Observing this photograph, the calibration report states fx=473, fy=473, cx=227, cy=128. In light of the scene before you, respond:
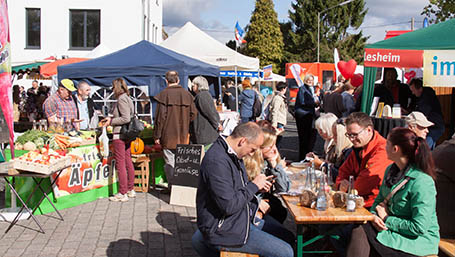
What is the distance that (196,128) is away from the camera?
7895mm

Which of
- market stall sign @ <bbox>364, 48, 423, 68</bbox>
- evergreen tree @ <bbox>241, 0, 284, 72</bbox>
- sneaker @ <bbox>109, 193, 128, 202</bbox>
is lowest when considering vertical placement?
sneaker @ <bbox>109, 193, 128, 202</bbox>

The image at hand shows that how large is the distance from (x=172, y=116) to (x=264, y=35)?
40.3 metres

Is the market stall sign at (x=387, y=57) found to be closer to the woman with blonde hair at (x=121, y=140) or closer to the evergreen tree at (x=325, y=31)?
the woman with blonde hair at (x=121, y=140)

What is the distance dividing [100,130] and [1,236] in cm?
264

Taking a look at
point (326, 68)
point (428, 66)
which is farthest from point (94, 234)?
point (326, 68)

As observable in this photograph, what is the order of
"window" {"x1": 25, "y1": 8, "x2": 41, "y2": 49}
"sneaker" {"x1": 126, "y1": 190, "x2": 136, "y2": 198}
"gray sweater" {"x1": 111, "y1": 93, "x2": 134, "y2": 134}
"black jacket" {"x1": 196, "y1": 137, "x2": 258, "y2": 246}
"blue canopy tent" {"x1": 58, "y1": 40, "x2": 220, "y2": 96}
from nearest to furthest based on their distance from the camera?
"black jacket" {"x1": 196, "y1": 137, "x2": 258, "y2": 246} < "gray sweater" {"x1": 111, "y1": 93, "x2": 134, "y2": 134} < "sneaker" {"x1": 126, "y1": 190, "x2": 136, "y2": 198} < "blue canopy tent" {"x1": 58, "y1": 40, "x2": 220, "y2": 96} < "window" {"x1": 25, "y1": 8, "x2": 41, "y2": 49}

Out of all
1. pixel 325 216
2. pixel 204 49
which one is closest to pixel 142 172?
pixel 325 216

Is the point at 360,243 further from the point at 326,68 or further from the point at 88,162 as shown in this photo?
the point at 326,68

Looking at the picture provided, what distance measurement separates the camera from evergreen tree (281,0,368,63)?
52.2m

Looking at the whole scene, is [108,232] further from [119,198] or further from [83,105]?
[83,105]

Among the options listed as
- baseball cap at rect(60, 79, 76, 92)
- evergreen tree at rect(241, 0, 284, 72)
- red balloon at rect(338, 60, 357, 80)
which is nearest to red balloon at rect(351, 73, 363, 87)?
red balloon at rect(338, 60, 357, 80)

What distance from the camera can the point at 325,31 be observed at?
53.2 metres

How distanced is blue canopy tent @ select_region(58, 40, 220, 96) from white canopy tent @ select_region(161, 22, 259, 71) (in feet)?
13.0

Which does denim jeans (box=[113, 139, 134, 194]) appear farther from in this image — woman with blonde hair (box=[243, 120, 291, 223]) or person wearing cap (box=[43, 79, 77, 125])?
woman with blonde hair (box=[243, 120, 291, 223])
